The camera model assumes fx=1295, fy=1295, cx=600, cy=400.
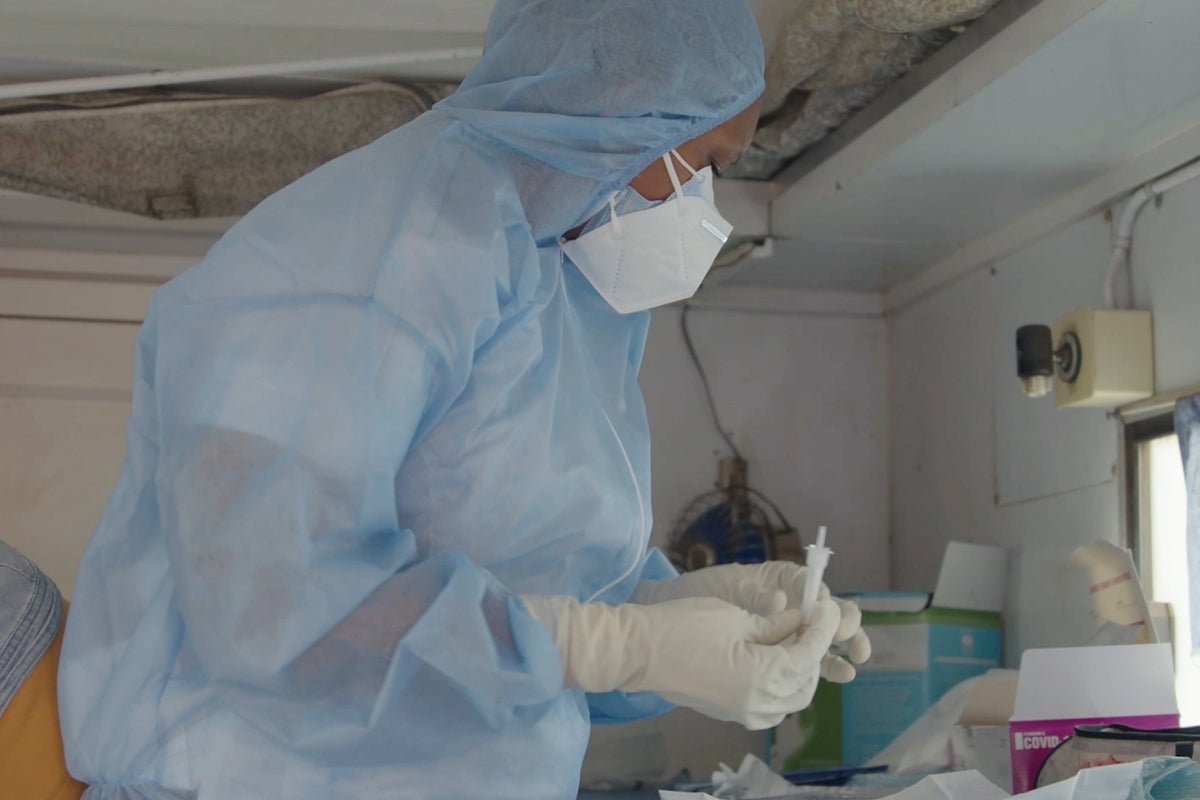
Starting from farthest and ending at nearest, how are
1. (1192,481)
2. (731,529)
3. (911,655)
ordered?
(731,529) < (911,655) < (1192,481)

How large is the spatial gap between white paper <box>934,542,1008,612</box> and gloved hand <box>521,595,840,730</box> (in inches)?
41.7

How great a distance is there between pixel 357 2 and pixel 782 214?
31.9 inches

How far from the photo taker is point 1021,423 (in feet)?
6.70

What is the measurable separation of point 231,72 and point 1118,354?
120 centimetres

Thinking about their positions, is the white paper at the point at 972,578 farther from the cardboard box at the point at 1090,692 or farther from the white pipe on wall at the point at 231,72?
the white pipe on wall at the point at 231,72

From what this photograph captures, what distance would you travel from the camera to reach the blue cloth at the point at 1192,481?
60.3 inches

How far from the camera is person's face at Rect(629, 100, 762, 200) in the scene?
1158mm

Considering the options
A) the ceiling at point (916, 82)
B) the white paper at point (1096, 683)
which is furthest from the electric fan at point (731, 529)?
the white paper at point (1096, 683)

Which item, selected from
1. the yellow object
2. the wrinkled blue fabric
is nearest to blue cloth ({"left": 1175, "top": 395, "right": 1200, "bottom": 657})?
the wrinkled blue fabric

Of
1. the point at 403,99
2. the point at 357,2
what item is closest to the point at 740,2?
the point at 357,2

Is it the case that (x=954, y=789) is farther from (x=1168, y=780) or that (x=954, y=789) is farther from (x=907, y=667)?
(x=907, y=667)

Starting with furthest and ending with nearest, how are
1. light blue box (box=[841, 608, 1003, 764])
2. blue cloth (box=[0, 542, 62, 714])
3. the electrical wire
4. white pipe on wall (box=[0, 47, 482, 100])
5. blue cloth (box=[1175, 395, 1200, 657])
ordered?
the electrical wire < light blue box (box=[841, 608, 1003, 764]) < white pipe on wall (box=[0, 47, 482, 100]) < blue cloth (box=[1175, 395, 1200, 657]) < blue cloth (box=[0, 542, 62, 714])

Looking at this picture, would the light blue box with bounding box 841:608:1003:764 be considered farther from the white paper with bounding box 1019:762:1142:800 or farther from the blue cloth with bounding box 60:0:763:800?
the blue cloth with bounding box 60:0:763:800

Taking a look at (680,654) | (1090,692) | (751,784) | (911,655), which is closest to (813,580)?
(680,654)
